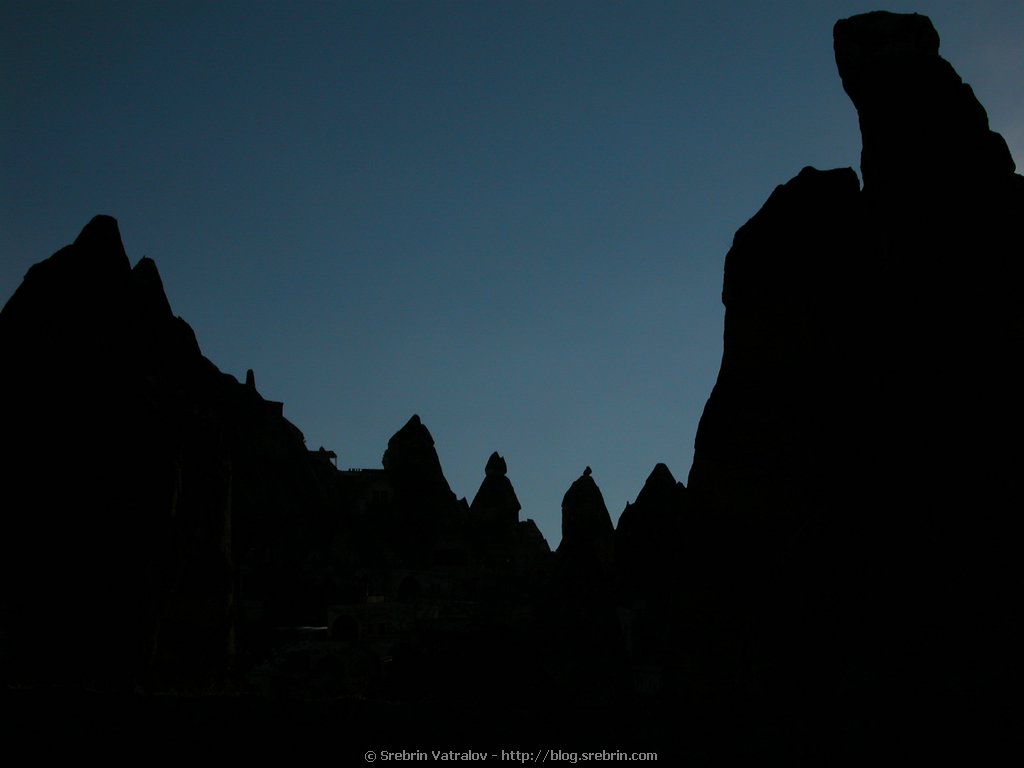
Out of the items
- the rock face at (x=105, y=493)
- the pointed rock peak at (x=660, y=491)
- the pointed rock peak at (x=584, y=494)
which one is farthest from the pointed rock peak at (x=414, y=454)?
the rock face at (x=105, y=493)

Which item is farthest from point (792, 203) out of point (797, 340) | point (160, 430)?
point (160, 430)

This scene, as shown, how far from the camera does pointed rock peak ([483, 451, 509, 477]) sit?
109m

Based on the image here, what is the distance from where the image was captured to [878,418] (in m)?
29.3

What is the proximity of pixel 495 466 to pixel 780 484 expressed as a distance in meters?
77.0

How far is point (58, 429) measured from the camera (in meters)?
48.9

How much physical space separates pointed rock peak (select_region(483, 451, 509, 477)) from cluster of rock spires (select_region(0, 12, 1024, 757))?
42.4 meters

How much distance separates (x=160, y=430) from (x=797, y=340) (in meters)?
30.6

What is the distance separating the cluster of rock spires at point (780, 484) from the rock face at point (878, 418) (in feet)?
0.23

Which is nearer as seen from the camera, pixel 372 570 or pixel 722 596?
pixel 722 596

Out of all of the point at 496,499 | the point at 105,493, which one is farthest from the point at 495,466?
the point at 105,493

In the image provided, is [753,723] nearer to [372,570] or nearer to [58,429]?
[58,429]

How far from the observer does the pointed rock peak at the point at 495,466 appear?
109 meters

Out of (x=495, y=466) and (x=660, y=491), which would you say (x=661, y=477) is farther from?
(x=495, y=466)

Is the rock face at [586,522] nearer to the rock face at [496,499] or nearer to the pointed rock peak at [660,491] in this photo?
the pointed rock peak at [660,491]
